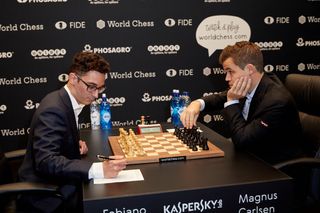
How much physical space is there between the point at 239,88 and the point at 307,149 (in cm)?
75

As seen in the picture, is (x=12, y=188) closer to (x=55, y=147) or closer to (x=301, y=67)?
(x=55, y=147)

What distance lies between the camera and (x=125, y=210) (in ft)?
5.30

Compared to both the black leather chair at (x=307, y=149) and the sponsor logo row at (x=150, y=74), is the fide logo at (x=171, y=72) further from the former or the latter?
the black leather chair at (x=307, y=149)

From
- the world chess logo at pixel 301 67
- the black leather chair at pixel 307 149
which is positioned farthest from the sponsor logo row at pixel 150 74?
the black leather chair at pixel 307 149

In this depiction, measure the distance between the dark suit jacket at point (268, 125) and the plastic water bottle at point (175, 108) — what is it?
84cm

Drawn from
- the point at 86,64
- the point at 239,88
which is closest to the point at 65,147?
the point at 86,64

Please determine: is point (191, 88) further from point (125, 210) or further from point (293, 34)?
point (125, 210)

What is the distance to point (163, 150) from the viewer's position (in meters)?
2.26

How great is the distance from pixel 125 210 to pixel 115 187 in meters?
0.14

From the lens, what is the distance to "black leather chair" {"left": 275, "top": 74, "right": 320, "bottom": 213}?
2.30 metres

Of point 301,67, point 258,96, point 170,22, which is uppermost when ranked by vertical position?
point 170,22

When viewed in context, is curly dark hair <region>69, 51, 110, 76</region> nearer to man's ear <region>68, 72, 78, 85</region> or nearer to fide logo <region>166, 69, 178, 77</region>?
man's ear <region>68, 72, 78, 85</region>

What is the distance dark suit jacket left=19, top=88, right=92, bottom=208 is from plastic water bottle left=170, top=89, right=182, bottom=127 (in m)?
1.29

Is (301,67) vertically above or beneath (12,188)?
above
